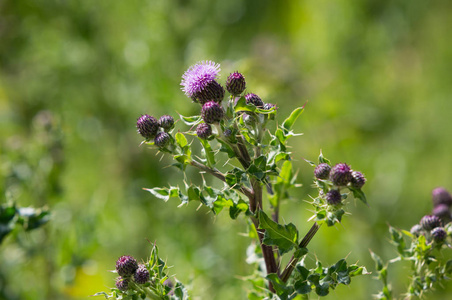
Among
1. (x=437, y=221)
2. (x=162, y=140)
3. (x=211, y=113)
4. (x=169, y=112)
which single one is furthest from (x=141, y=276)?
(x=169, y=112)

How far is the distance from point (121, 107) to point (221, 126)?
136 inches

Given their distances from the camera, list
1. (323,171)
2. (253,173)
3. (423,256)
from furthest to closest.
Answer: (423,256), (323,171), (253,173)

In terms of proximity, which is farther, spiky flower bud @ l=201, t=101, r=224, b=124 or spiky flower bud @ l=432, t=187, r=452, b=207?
spiky flower bud @ l=432, t=187, r=452, b=207

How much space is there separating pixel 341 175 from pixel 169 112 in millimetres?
2947

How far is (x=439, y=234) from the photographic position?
6.72 feet

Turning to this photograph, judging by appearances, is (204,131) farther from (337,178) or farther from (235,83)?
(337,178)

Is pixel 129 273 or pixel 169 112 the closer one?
pixel 129 273

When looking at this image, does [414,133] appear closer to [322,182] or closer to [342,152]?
[342,152]

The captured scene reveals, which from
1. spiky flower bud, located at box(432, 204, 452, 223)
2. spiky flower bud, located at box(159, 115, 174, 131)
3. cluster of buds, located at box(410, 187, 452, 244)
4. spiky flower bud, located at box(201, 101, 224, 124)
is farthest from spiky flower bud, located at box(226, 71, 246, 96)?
spiky flower bud, located at box(432, 204, 452, 223)

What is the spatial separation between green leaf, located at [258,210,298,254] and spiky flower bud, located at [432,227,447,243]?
71 cm

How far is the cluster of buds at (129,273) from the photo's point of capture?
68.3 inches

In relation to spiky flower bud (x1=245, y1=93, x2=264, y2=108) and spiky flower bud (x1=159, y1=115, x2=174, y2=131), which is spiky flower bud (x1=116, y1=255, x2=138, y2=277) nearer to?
spiky flower bud (x1=159, y1=115, x2=174, y2=131)

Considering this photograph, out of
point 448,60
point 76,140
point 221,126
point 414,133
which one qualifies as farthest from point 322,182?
point 448,60

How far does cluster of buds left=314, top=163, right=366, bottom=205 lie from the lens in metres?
1.72
